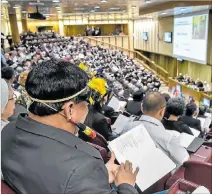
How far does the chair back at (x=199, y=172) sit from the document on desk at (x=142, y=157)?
47 cm

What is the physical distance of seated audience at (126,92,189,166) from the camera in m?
1.95

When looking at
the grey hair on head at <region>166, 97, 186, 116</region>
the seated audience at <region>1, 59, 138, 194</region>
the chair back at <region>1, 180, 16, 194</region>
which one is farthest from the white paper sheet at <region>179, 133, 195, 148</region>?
the chair back at <region>1, 180, 16, 194</region>

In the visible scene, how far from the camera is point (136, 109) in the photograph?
394 centimetres

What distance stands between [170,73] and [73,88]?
15473 mm

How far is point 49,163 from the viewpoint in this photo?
0.91 metres

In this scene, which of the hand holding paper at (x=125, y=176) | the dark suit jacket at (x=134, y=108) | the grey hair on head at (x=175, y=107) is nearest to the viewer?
the hand holding paper at (x=125, y=176)

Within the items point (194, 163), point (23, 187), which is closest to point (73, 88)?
point (23, 187)

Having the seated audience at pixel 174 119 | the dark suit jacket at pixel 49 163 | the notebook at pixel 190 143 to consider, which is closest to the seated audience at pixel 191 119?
the seated audience at pixel 174 119

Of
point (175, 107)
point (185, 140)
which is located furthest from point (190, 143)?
point (175, 107)

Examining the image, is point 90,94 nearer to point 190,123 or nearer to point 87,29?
point 190,123

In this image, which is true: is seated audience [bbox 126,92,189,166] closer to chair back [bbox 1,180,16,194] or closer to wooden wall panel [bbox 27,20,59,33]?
chair back [bbox 1,180,16,194]

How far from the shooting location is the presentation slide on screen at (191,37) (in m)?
10.3

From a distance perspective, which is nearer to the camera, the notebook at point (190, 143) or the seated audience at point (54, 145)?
the seated audience at point (54, 145)

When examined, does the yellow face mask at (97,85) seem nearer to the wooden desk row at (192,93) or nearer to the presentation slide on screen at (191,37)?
the wooden desk row at (192,93)
